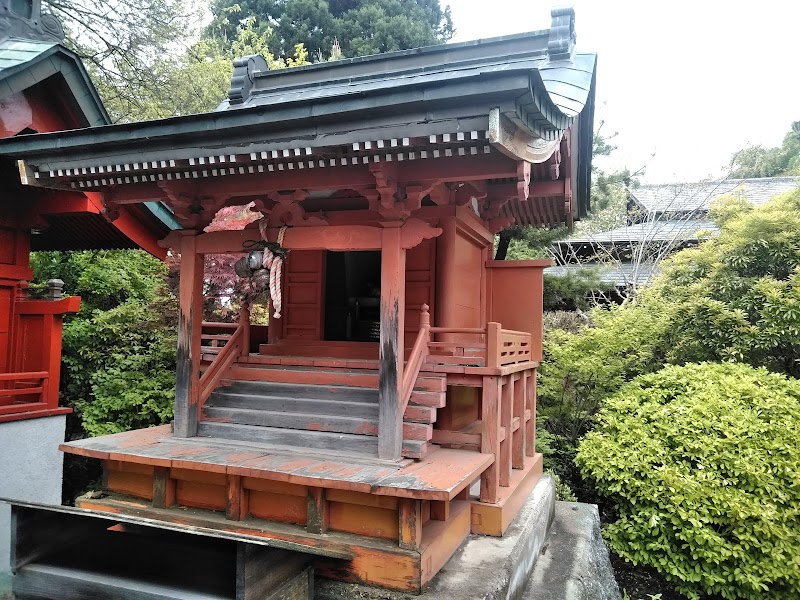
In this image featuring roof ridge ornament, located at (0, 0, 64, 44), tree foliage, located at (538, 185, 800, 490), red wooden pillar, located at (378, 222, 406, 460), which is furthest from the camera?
tree foliage, located at (538, 185, 800, 490)

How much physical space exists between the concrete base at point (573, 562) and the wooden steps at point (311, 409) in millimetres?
2029

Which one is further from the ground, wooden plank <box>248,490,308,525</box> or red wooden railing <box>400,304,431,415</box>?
red wooden railing <box>400,304,431,415</box>

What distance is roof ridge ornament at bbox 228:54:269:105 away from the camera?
8384 millimetres

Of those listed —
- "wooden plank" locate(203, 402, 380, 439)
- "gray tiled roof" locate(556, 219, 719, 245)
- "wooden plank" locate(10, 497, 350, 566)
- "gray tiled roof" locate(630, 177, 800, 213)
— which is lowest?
"wooden plank" locate(10, 497, 350, 566)

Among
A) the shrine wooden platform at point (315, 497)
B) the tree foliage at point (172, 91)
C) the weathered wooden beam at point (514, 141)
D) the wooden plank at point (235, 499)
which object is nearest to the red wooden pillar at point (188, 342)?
the shrine wooden platform at point (315, 497)

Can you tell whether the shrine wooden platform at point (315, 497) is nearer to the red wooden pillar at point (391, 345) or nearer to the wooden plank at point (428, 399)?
the red wooden pillar at point (391, 345)

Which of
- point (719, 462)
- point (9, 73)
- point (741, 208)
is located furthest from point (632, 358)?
point (9, 73)

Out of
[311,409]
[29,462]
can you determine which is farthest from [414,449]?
[29,462]

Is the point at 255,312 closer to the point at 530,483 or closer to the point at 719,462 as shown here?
the point at 530,483

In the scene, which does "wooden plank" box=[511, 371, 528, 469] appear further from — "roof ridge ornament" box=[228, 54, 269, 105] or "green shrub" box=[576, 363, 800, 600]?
"roof ridge ornament" box=[228, 54, 269, 105]

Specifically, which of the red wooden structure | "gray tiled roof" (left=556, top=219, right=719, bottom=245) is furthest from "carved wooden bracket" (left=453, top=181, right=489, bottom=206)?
"gray tiled roof" (left=556, top=219, right=719, bottom=245)

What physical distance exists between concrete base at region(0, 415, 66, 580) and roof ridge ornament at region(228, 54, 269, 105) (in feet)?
17.8

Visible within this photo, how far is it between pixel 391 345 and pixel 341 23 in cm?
1979

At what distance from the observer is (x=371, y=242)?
517cm
